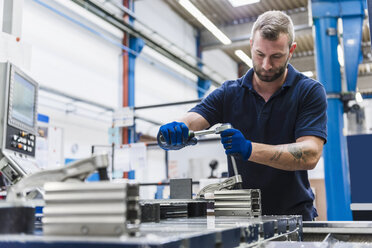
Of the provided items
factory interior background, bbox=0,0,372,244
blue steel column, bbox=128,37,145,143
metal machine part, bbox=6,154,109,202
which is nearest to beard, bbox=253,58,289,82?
factory interior background, bbox=0,0,372,244

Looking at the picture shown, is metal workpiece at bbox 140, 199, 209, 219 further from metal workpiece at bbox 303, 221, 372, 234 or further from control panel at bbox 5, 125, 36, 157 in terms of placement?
control panel at bbox 5, 125, 36, 157

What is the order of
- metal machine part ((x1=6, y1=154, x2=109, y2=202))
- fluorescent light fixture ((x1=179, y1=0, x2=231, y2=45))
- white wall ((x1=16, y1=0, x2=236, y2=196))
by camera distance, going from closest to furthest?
metal machine part ((x1=6, y1=154, x2=109, y2=202))
white wall ((x1=16, y1=0, x2=236, y2=196))
fluorescent light fixture ((x1=179, y1=0, x2=231, y2=45))

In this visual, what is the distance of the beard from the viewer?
5.23 ft

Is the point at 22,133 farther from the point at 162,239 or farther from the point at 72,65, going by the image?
the point at 72,65

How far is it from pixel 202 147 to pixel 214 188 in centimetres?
288

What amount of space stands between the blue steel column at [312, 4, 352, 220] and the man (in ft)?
7.11

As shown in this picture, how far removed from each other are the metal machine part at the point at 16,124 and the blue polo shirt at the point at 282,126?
779 mm

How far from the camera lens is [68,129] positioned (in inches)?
223

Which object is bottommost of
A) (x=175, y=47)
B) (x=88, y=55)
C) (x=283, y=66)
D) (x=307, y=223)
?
(x=307, y=223)

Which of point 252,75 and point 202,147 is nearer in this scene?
point 252,75

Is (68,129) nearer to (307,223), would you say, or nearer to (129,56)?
(129,56)

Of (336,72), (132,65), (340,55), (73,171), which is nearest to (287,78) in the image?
(73,171)

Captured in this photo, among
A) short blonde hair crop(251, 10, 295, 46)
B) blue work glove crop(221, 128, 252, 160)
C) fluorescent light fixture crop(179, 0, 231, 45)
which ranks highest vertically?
fluorescent light fixture crop(179, 0, 231, 45)

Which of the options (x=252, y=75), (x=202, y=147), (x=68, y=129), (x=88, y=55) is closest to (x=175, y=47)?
(x=88, y=55)
